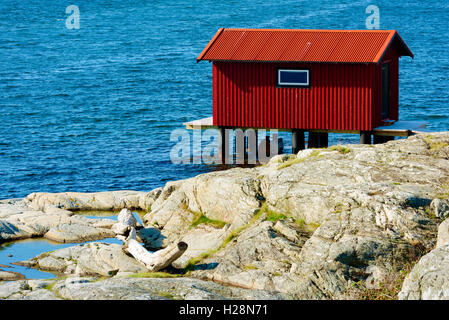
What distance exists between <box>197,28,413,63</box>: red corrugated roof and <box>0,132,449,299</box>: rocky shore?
7.30 m

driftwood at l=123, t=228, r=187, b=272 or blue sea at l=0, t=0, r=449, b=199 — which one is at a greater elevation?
blue sea at l=0, t=0, r=449, b=199

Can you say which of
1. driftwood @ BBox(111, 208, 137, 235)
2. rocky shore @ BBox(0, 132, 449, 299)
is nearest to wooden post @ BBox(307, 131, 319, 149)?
rocky shore @ BBox(0, 132, 449, 299)

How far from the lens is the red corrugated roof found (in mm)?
27917

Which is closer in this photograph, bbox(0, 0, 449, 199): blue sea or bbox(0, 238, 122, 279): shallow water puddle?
bbox(0, 238, 122, 279): shallow water puddle

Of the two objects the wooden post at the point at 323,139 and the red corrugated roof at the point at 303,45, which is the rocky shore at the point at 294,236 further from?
the wooden post at the point at 323,139

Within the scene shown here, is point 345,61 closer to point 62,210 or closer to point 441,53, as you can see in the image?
point 62,210

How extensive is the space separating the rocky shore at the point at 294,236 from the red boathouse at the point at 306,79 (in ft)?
23.0

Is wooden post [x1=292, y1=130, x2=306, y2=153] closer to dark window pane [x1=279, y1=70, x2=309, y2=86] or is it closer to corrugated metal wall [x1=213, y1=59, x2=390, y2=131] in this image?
corrugated metal wall [x1=213, y1=59, x2=390, y2=131]

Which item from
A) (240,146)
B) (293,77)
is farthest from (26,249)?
(293,77)

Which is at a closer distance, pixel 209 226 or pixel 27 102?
pixel 209 226

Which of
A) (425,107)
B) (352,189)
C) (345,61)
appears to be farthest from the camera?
(425,107)

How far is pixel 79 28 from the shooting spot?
89.0m
